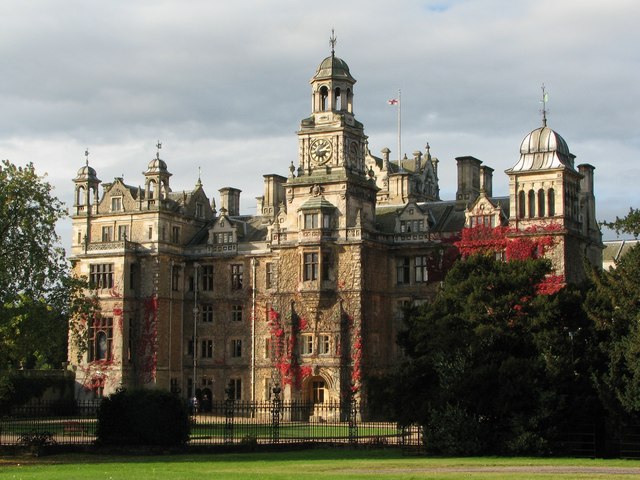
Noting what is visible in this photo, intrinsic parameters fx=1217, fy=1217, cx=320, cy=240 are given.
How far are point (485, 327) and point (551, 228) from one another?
18.4 metres

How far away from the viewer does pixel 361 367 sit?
203 feet

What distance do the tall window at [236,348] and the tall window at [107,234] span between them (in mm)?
9365

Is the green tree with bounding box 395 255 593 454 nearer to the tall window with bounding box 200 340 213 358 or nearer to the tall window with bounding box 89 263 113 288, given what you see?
the tall window with bounding box 200 340 213 358

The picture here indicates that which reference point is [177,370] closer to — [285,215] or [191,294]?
[191,294]

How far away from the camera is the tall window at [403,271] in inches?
2537

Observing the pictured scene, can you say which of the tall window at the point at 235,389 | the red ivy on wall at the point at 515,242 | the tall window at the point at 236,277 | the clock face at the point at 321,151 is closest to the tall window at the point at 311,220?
the clock face at the point at 321,151

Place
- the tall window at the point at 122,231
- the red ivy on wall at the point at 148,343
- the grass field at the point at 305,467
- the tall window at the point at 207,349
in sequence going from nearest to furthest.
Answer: the grass field at the point at 305,467, the red ivy on wall at the point at 148,343, the tall window at the point at 207,349, the tall window at the point at 122,231

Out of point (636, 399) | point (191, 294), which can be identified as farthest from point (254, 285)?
point (636, 399)

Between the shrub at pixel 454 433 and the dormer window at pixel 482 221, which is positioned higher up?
the dormer window at pixel 482 221

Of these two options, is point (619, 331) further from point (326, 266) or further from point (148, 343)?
point (148, 343)

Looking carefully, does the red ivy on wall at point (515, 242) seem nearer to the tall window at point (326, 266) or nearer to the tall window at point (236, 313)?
the tall window at point (326, 266)

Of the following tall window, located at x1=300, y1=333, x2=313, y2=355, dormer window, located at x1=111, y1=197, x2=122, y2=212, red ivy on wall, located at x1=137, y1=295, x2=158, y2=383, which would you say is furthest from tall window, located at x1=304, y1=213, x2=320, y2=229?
dormer window, located at x1=111, y1=197, x2=122, y2=212

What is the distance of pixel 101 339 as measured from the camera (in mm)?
67938

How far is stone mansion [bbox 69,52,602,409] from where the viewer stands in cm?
6184
